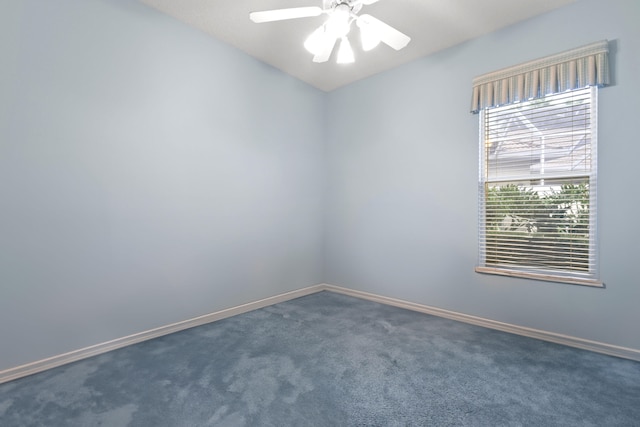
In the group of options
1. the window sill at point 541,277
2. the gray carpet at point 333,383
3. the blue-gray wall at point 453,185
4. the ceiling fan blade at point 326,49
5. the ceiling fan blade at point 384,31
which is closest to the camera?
the gray carpet at point 333,383

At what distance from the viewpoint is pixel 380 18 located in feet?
8.50

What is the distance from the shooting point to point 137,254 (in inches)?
96.5

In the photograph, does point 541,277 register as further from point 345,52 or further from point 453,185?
point 345,52

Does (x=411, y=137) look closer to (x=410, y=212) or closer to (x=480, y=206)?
(x=410, y=212)

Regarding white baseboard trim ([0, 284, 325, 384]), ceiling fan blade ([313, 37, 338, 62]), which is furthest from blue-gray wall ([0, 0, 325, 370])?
ceiling fan blade ([313, 37, 338, 62])

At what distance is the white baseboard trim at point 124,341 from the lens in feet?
6.42

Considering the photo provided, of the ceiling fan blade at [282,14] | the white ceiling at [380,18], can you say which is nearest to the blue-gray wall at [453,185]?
the white ceiling at [380,18]

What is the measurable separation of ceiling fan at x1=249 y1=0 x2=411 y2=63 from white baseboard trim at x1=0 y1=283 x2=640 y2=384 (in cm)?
250

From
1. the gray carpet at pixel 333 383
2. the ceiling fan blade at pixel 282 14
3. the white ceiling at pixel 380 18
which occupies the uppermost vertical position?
the white ceiling at pixel 380 18

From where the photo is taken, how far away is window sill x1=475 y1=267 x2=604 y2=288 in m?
2.31

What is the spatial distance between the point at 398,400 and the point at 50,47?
3190 millimetres

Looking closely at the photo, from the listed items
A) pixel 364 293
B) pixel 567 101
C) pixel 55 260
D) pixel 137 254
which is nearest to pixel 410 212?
pixel 364 293

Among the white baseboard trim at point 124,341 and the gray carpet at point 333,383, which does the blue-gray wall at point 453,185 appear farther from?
the white baseboard trim at point 124,341

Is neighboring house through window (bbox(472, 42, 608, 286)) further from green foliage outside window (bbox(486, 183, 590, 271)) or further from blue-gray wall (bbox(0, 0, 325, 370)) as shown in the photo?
blue-gray wall (bbox(0, 0, 325, 370))
